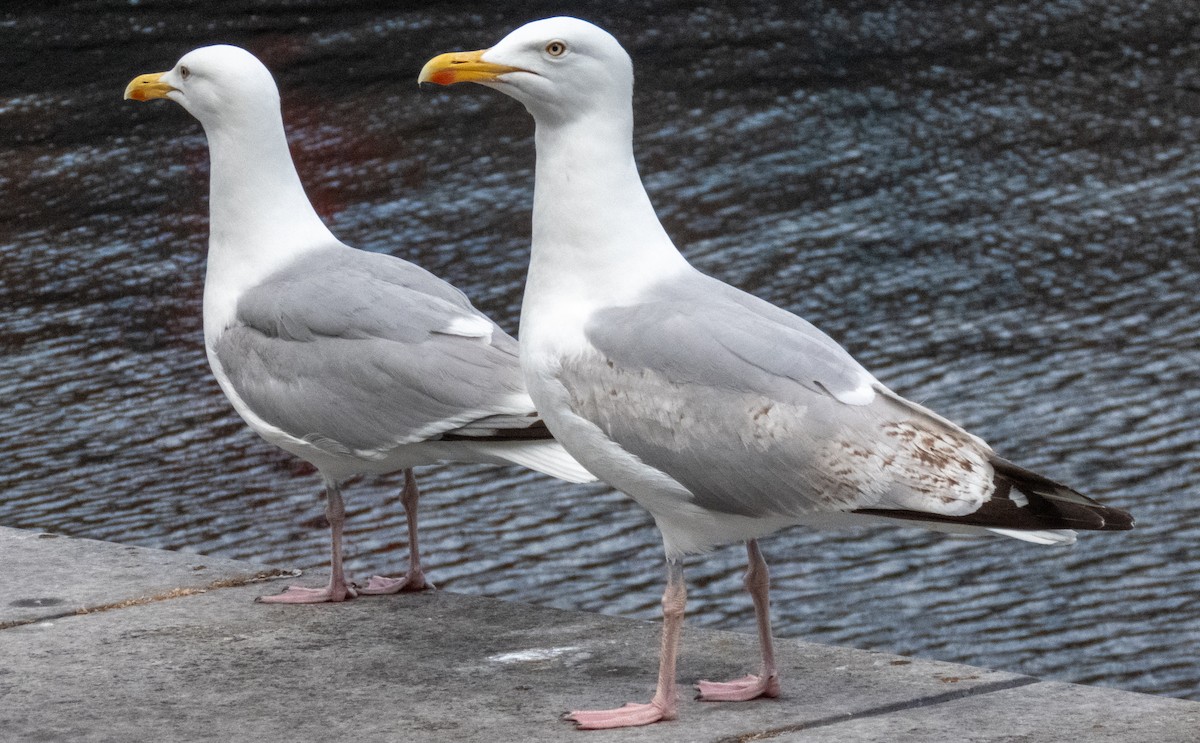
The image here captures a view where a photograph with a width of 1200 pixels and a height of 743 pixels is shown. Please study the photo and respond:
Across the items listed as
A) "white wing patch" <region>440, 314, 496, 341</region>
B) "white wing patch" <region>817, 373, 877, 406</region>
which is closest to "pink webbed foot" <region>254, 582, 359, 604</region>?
"white wing patch" <region>440, 314, 496, 341</region>

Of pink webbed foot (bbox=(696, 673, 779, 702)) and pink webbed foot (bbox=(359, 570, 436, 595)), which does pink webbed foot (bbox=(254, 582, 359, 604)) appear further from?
pink webbed foot (bbox=(696, 673, 779, 702))

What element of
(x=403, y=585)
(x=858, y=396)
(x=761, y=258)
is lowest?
(x=761, y=258)

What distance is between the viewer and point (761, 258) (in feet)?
32.4

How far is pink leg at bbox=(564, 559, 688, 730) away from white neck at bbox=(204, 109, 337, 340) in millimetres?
1756

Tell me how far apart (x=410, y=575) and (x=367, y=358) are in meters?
0.62

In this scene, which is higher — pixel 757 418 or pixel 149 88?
pixel 149 88

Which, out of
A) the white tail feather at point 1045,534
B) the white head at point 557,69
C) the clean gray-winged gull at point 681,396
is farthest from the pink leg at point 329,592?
the white tail feather at point 1045,534

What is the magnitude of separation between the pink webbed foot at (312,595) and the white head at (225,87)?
1.35 metres

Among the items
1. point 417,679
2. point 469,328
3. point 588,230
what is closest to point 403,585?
point 469,328

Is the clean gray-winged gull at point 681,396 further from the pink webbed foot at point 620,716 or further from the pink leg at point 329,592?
the pink leg at point 329,592

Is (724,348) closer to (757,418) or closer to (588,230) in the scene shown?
(757,418)

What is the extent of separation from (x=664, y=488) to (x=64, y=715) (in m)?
1.37

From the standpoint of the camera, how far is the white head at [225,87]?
5.22 meters

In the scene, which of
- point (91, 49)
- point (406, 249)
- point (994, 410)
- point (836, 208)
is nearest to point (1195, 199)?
point (836, 208)
